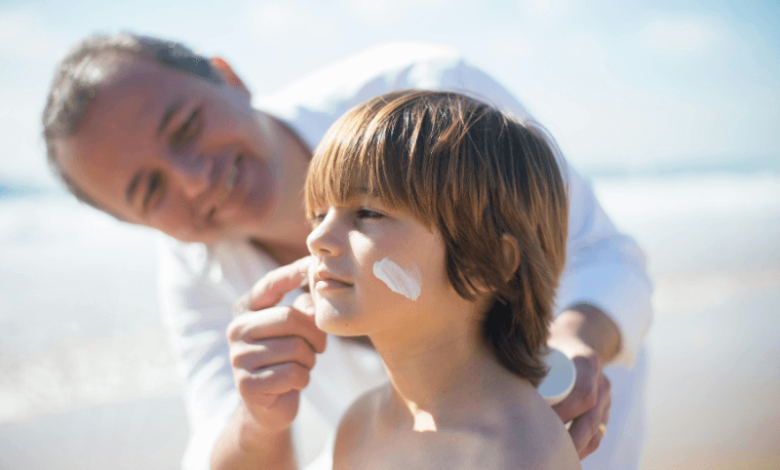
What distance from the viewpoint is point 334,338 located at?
2270mm

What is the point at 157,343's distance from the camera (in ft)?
15.8

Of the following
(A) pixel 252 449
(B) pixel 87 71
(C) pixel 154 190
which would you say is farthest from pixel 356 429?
(B) pixel 87 71

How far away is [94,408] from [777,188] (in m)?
12.9

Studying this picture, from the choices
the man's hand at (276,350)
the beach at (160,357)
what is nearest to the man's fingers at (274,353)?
the man's hand at (276,350)

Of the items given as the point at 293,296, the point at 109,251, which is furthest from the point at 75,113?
the point at 109,251

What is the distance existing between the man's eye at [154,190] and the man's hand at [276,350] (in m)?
0.79

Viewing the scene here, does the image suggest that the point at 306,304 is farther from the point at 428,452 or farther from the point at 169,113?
the point at 169,113

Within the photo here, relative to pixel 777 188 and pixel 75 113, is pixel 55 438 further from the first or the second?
pixel 777 188

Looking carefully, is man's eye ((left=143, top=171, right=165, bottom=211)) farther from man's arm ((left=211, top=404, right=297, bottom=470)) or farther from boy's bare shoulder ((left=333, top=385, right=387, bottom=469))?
boy's bare shoulder ((left=333, top=385, right=387, bottom=469))

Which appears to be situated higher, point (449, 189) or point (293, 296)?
point (449, 189)

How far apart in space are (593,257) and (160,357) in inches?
150

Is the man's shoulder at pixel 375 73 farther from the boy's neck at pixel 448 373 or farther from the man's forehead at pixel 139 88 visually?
the boy's neck at pixel 448 373

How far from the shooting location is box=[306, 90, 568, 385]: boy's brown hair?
111cm

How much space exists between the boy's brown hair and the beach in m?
1.71
